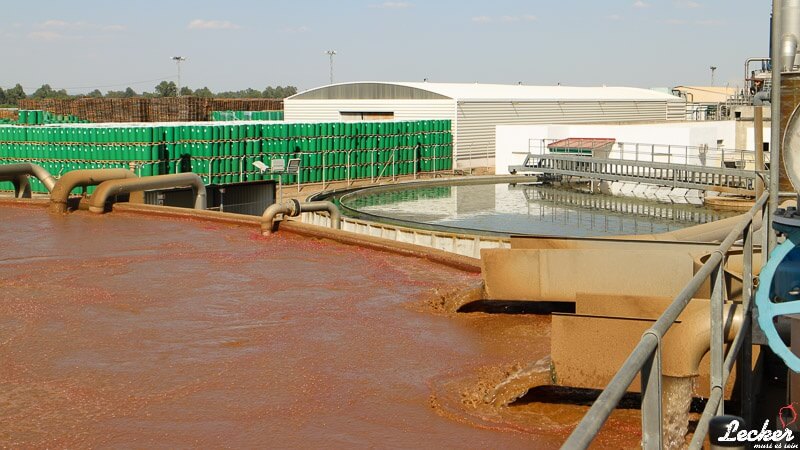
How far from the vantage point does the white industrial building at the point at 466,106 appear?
129 ft

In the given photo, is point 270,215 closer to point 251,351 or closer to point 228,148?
point 251,351

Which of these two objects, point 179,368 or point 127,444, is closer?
point 127,444

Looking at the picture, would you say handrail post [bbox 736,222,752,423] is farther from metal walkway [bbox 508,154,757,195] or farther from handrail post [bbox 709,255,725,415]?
metal walkway [bbox 508,154,757,195]

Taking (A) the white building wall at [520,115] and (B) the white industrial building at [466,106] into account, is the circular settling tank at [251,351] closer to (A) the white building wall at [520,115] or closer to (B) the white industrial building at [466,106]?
(A) the white building wall at [520,115]

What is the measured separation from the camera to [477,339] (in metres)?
7.98

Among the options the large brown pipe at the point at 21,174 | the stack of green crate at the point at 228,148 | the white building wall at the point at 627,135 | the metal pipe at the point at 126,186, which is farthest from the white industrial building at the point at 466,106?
the metal pipe at the point at 126,186

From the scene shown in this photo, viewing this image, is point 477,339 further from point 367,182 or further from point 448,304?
point 367,182

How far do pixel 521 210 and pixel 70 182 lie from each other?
13.4 metres

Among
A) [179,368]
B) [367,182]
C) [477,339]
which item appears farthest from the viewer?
[367,182]

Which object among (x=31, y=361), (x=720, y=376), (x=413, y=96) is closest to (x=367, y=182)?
(x=413, y=96)

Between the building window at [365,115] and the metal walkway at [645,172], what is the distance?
9680 mm

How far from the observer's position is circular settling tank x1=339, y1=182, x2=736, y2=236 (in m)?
22.1

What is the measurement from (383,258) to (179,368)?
15.6 feet

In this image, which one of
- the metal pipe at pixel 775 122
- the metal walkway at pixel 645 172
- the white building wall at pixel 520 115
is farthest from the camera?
the white building wall at pixel 520 115
